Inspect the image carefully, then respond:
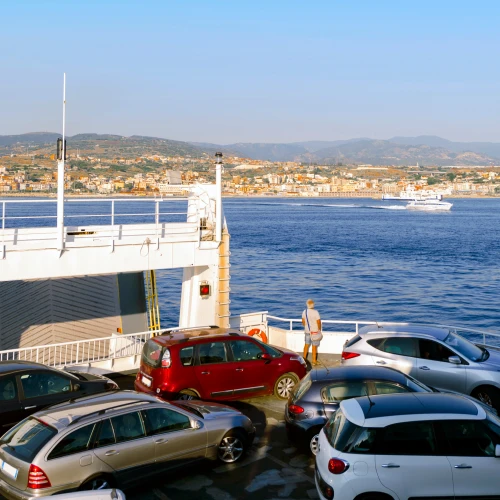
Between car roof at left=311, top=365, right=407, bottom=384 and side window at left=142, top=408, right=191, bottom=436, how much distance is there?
7.08 ft

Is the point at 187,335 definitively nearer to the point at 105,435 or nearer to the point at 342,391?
the point at 342,391

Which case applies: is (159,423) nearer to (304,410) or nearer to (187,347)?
(304,410)

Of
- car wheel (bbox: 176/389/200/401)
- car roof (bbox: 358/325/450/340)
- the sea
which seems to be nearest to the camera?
car wheel (bbox: 176/389/200/401)

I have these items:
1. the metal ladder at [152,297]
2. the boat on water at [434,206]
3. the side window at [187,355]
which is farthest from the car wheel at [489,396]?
the boat on water at [434,206]

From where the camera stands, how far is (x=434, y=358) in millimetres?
12008

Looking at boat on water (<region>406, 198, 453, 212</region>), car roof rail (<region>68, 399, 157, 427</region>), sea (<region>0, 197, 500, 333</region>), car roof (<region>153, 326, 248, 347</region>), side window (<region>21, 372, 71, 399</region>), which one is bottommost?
sea (<region>0, 197, 500, 333</region>)

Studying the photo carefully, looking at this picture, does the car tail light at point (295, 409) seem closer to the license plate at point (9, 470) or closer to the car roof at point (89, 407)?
the car roof at point (89, 407)

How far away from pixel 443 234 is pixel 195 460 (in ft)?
331

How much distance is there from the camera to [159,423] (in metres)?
8.47

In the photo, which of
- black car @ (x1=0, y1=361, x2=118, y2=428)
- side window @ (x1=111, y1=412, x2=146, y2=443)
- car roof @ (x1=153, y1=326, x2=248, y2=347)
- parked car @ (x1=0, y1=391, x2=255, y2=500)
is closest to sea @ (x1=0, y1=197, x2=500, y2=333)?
car roof @ (x1=153, y1=326, x2=248, y2=347)

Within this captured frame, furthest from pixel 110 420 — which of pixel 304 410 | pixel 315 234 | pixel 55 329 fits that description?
pixel 315 234

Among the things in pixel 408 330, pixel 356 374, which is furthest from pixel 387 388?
pixel 408 330

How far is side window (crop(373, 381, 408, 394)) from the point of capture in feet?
31.4

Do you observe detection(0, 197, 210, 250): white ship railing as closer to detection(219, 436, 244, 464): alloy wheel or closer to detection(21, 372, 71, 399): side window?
detection(21, 372, 71, 399): side window
